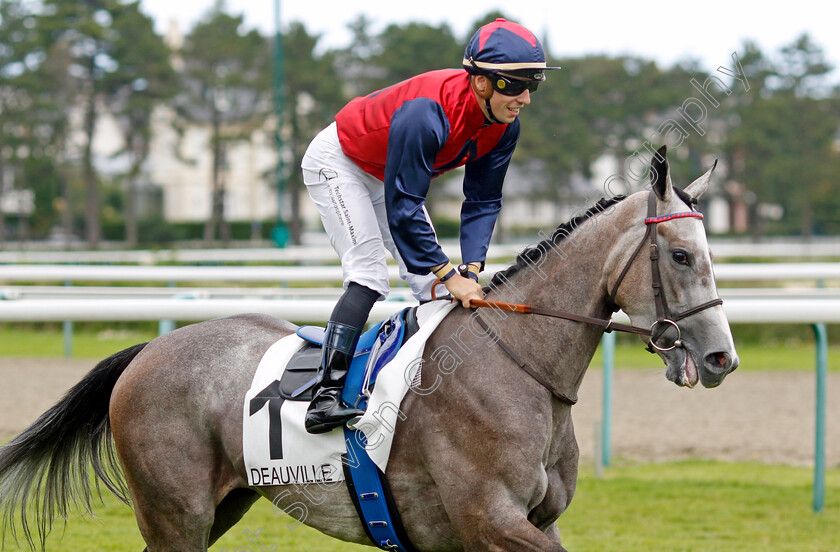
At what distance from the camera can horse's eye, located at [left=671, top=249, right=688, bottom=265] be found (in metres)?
2.51

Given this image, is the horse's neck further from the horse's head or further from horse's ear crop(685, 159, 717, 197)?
horse's ear crop(685, 159, 717, 197)

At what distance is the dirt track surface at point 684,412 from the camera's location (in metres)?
6.42

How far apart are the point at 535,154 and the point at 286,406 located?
27643 millimetres

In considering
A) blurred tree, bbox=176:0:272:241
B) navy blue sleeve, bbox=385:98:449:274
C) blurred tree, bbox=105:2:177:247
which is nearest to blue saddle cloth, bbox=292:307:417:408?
navy blue sleeve, bbox=385:98:449:274

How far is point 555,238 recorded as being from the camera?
9.11ft

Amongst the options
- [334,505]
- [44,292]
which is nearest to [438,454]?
[334,505]

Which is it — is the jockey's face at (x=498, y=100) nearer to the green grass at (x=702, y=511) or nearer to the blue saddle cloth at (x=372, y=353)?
the blue saddle cloth at (x=372, y=353)

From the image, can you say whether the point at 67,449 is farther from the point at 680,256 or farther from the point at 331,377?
the point at 680,256

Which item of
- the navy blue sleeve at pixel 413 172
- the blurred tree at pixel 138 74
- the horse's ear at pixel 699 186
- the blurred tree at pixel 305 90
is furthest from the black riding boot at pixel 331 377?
the blurred tree at pixel 138 74

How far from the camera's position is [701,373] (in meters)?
2.46

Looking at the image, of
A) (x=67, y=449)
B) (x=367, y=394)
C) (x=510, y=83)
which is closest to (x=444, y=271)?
(x=367, y=394)

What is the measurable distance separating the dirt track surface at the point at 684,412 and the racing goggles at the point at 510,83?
407 cm

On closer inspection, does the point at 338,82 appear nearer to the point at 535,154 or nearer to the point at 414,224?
the point at 535,154

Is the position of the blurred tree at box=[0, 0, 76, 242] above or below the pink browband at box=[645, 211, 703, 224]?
below
